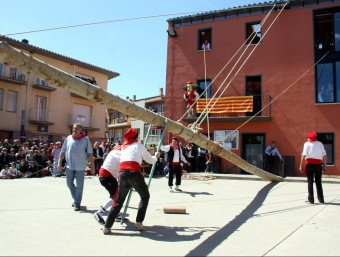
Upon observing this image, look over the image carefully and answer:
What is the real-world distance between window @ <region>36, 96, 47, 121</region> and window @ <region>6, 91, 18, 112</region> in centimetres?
204

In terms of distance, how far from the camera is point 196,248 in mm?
4895

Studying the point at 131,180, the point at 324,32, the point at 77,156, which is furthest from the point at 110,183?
the point at 324,32

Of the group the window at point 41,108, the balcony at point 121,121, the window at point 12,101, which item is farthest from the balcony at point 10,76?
the balcony at point 121,121

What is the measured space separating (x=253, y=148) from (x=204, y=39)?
283 inches

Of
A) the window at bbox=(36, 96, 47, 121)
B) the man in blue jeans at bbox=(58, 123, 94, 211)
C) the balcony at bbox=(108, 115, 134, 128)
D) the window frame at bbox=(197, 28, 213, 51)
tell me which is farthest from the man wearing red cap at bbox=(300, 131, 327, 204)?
the balcony at bbox=(108, 115, 134, 128)

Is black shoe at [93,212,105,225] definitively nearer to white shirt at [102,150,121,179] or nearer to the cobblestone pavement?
the cobblestone pavement

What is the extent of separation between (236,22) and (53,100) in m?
18.8

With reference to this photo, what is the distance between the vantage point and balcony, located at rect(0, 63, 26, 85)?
2803 cm

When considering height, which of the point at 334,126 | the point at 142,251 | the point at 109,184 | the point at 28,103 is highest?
the point at 28,103

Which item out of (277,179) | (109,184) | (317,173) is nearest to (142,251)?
(109,184)

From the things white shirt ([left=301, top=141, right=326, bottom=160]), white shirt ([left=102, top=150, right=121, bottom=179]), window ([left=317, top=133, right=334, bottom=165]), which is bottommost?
white shirt ([left=102, top=150, right=121, bottom=179])

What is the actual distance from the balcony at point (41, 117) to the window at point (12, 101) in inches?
54.2

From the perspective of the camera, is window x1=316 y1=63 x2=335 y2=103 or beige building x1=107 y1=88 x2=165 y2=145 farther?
beige building x1=107 y1=88 x2=165 y2=145

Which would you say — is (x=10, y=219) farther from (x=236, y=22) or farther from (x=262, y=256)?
(x=236, y=22)
